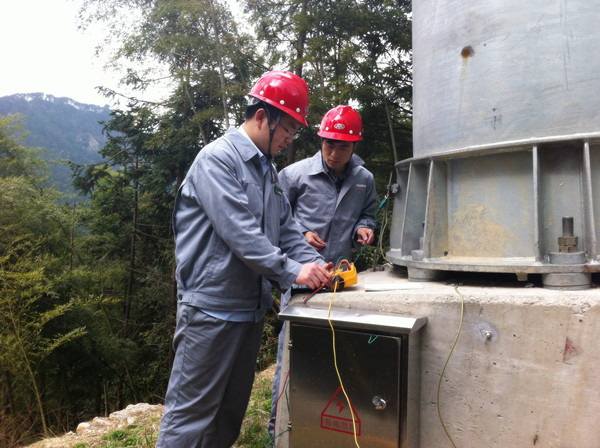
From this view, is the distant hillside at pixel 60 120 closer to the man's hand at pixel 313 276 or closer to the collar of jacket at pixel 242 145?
the collar of jacket at pixel 242 145

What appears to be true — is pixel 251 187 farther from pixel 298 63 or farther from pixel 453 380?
pixel 298 63

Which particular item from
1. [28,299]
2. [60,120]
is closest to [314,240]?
[28,299]

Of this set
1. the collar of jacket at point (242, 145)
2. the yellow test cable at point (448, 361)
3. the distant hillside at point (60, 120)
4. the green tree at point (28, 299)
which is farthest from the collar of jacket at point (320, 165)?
the distant hillside at point (60, 120)

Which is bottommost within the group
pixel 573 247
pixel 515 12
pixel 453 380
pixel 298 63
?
pixel 453 380

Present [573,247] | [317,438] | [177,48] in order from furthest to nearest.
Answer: [177,48]
[317,438]
[573,247]

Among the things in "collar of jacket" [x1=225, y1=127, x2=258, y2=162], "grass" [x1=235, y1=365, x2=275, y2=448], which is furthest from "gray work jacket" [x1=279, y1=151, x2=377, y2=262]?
"grass" [x1=235, y1=365, x2=275, y2=448]

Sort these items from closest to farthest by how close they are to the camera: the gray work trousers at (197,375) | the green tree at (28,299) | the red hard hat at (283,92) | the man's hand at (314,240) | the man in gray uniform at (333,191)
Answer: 1. the gray work trousers at (197,375)
2. the red hard hat at (283,92)
3. the man's hand at (314,240)
4. the man in gray uniform at (333,191)
5. the green tree at (28,299)

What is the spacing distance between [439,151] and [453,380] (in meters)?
1.17

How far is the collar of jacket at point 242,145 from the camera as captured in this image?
2.30m

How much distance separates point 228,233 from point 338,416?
946 mm

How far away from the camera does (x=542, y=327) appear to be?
1.86 meters

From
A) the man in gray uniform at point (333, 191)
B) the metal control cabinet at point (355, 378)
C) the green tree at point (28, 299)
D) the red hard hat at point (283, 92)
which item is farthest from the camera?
the green tree at point (28, 299)

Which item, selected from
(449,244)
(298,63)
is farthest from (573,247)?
(298,63)

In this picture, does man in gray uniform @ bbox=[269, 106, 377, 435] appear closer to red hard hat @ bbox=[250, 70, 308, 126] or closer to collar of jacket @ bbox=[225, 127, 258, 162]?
red hard hat @ bbox=[250, 70, 308, 126]
